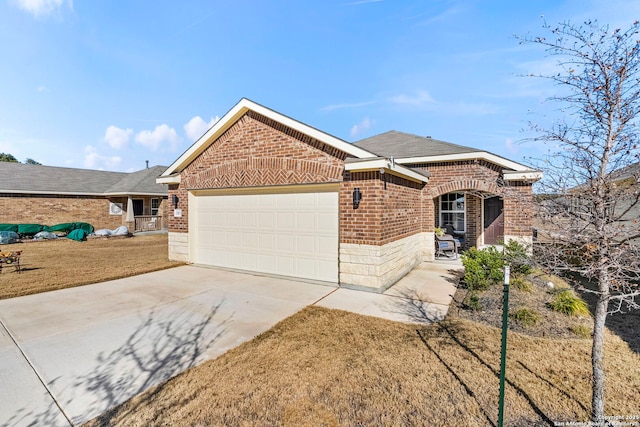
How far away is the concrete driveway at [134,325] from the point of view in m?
3.07

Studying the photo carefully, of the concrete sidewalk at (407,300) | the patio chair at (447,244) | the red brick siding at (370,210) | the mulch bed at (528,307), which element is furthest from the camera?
the patio chair at (447,244)

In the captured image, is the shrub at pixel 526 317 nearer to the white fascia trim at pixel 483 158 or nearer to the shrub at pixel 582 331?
the shrub at pixel 582 331

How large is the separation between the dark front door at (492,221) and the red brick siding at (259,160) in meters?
8.40

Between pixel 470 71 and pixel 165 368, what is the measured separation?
926 cm

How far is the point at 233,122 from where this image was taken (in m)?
8.93

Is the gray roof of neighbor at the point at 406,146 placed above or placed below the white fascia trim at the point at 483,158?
above

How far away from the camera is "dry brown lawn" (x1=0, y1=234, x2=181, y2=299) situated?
7518 mm

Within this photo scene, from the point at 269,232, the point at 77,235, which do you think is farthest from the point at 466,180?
the point at 77,235

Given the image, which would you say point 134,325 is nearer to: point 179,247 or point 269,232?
point 269,232

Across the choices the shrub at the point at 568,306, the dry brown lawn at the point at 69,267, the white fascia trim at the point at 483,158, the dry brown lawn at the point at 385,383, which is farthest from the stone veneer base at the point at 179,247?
the shrub at the point at 568,306

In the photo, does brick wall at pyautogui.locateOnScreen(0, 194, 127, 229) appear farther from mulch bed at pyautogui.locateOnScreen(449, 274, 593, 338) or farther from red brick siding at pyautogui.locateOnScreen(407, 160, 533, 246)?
mulch bed at pyautogui.locateOnScreen(449, 274, 593, 338)

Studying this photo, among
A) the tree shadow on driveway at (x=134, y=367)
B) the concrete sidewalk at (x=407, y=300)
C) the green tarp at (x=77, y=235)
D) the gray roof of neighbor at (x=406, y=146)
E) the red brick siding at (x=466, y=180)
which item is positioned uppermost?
the gray roof of neighbor at (x=406, y=146)

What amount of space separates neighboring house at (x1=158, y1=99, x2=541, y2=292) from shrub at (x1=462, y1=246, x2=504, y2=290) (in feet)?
3.65

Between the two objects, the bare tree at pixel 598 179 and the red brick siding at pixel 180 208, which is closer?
the bare tree at pixel 598 179
